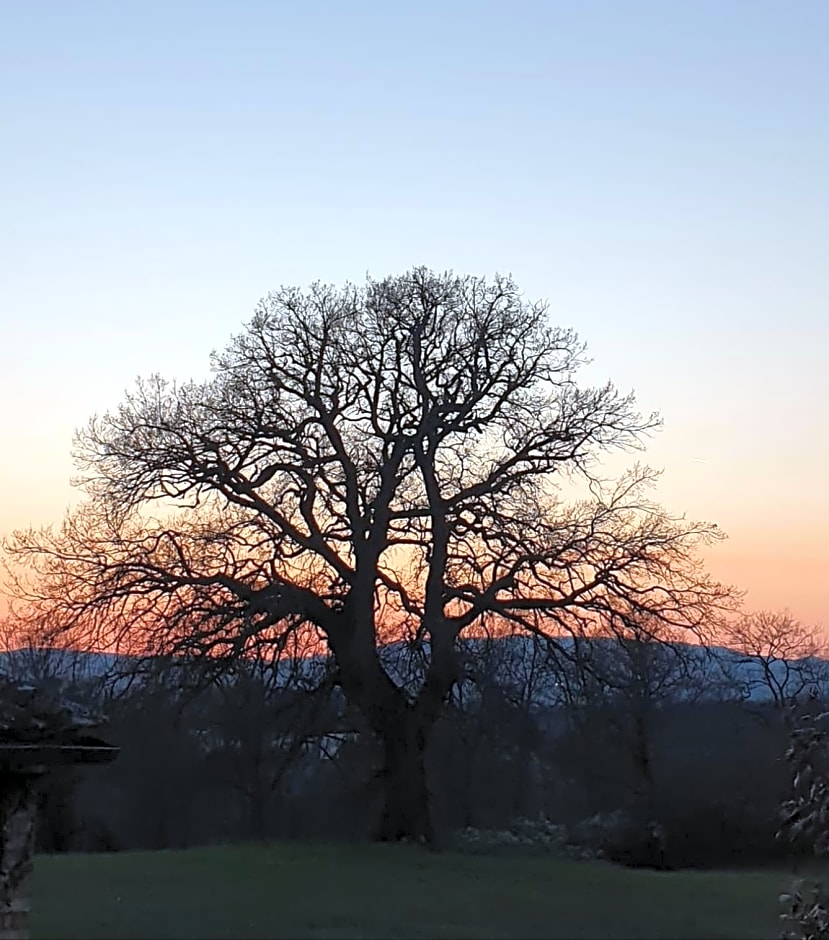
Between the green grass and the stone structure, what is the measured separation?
4.03 m

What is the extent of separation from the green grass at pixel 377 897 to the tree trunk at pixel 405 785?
2.22 metres

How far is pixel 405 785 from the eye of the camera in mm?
26625

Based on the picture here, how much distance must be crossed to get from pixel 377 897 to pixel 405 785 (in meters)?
8.65

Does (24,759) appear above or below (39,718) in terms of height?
below

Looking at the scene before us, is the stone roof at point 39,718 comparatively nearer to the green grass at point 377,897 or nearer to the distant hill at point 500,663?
the green grass at point 377,897

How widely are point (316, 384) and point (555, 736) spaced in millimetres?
12151

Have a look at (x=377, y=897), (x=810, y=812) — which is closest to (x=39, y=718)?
(x=810, y=812)

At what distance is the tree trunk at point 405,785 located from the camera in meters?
26.5

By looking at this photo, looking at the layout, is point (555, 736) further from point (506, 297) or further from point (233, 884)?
point (233, 884)

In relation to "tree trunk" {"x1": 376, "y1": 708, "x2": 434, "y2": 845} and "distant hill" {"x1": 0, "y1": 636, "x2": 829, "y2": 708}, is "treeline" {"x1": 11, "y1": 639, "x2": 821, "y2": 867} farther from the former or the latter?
"tree trunk" {"x1": 376, "y1": 708, "x2": 434, "y2": 845}

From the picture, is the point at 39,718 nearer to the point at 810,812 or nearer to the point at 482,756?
the point at 810,812

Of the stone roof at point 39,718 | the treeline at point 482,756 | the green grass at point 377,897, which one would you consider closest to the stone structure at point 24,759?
the stone roof at point 39,718

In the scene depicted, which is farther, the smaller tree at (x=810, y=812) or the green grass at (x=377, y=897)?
the green grass at (x=377, y=897)

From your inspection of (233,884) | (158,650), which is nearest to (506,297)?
(158,650)
